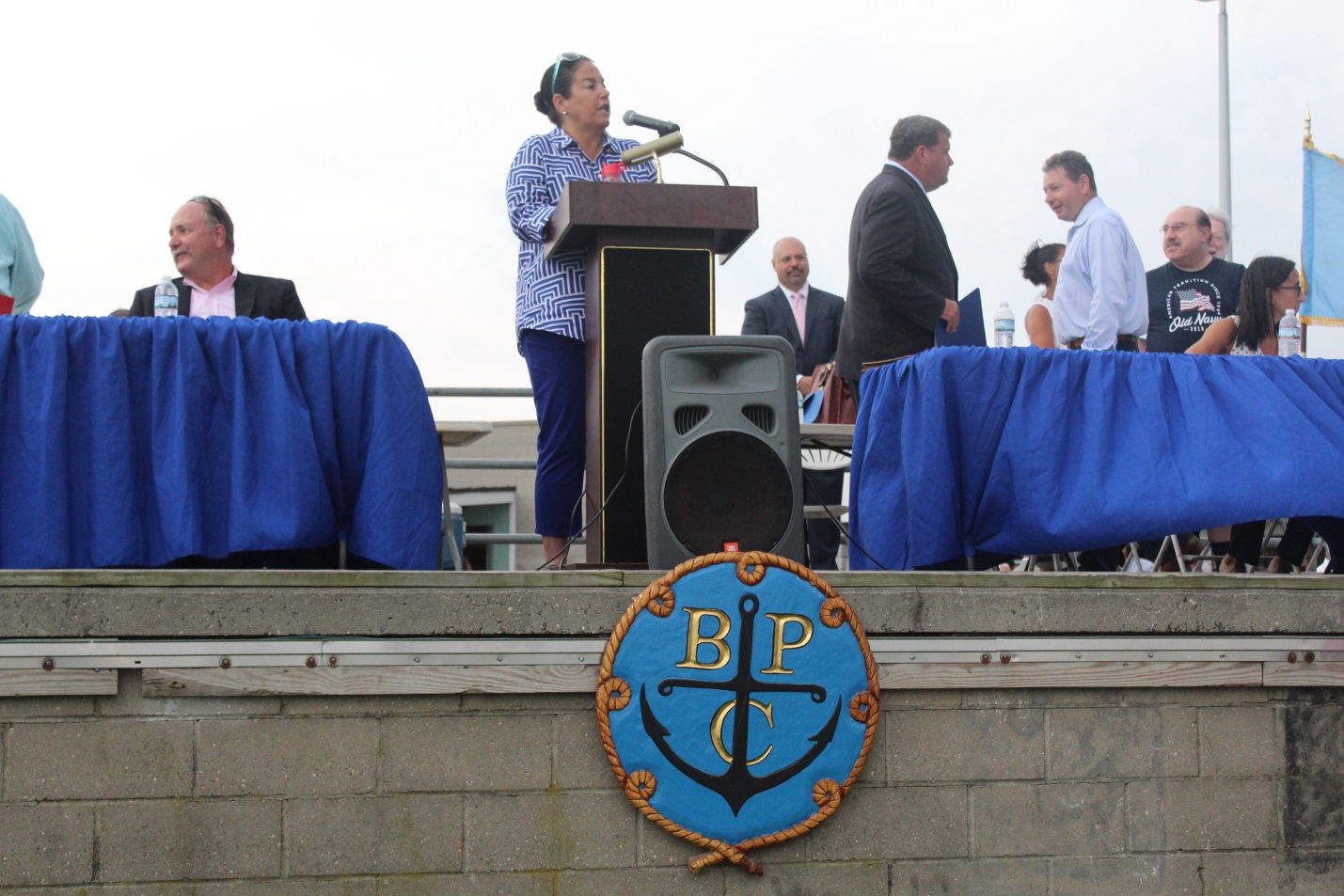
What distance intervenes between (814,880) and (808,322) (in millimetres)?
3870

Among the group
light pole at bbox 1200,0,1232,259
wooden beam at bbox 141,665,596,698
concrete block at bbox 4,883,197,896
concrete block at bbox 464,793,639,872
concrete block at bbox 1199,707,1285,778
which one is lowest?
concrete block at bbox 4,883,197,896

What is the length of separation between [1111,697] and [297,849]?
194 cm

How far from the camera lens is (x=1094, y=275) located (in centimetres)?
504

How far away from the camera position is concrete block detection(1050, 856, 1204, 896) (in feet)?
10.7

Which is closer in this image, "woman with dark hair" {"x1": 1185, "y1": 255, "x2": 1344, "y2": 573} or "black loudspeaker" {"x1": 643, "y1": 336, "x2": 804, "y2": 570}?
"black loudspeaker" {"x1": 643, "y1": 336, "x2": 804, "y2": 570}

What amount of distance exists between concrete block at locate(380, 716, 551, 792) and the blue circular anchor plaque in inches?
6.4

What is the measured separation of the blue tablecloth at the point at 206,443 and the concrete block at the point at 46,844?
653 mm

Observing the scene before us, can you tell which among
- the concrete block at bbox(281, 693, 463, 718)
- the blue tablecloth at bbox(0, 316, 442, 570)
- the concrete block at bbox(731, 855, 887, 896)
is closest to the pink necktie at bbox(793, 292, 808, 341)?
the blue tablecloth at bbox(0, 316, 442, 570)

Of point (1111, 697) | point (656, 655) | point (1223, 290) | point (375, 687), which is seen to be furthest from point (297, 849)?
point (1223, 290)

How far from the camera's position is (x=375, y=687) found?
304 centimetres

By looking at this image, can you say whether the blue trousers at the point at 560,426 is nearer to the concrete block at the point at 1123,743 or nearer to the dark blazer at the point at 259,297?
the dark blazer at the point at 259,297

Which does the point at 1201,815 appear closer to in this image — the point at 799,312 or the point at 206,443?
the point at 206,443

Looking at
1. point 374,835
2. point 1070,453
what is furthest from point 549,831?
point 1070,453

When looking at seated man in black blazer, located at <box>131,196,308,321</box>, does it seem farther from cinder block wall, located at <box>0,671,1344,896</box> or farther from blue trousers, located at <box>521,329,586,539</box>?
cinder block wall, located at <box>0,671,1344,896</box>
